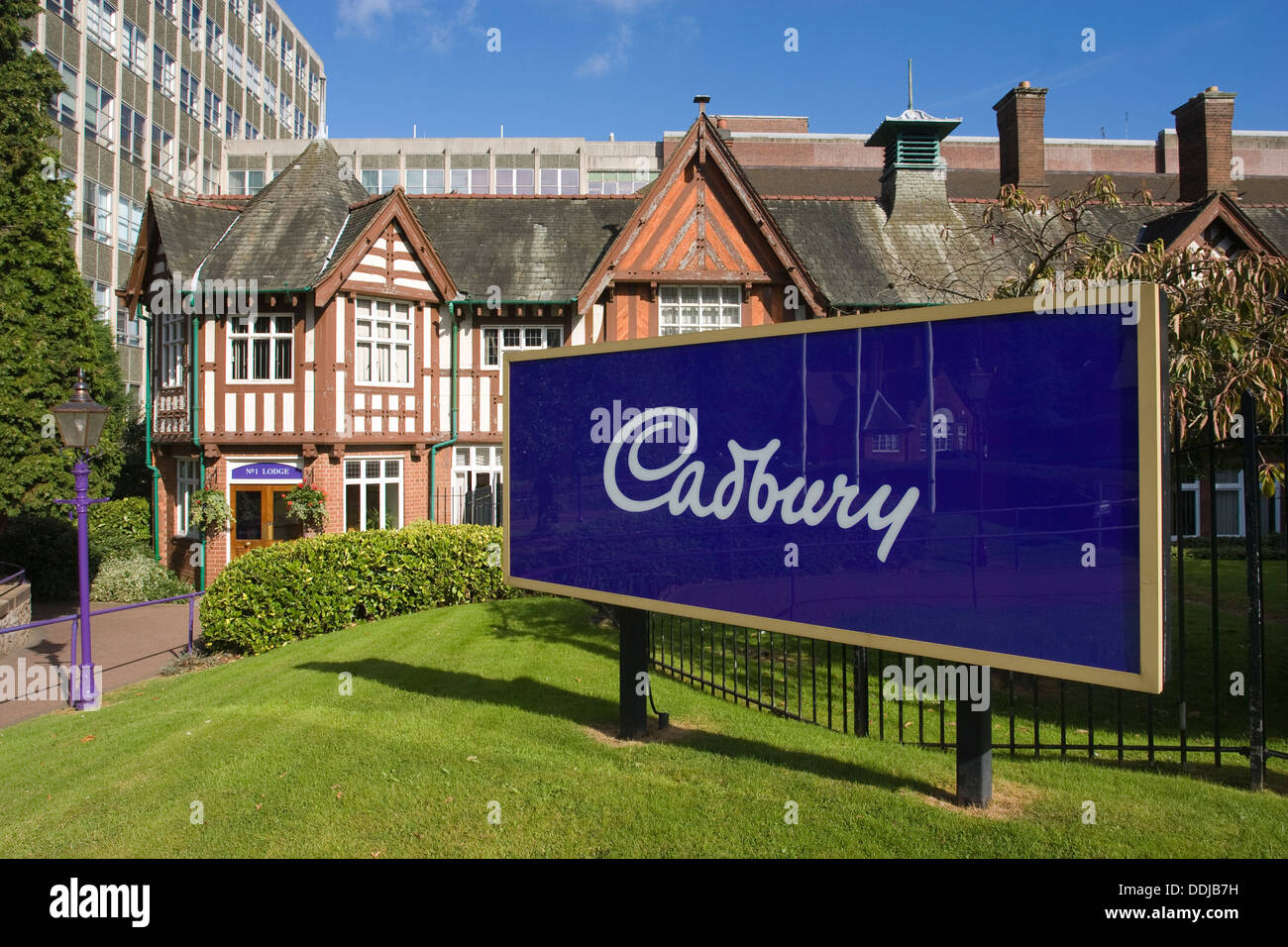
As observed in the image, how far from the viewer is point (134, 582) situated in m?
20.4

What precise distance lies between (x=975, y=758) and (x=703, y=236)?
17.1 metres

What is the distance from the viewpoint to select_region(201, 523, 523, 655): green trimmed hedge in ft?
46.6

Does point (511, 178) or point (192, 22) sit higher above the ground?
point (192, 22)

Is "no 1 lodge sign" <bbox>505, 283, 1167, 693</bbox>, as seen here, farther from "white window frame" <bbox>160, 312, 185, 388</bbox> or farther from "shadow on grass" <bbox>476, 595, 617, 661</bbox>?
"white window frame" <bbox>160, 312, 185, 388</bbox>

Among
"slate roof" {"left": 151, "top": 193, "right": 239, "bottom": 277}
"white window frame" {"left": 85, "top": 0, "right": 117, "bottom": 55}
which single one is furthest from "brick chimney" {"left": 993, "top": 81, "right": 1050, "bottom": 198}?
"white window frame" {"left": 85, "top": 0, "right": 117, "bottom": 55}

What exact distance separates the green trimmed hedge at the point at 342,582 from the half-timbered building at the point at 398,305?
4028 millimetres

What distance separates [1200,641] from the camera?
40.4 feet

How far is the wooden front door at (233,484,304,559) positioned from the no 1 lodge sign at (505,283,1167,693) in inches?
618

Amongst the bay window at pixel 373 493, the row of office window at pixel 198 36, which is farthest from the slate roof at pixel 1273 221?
the row of office window at pixel 198 36

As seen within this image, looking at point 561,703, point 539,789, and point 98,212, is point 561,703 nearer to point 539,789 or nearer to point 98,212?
point 539,789

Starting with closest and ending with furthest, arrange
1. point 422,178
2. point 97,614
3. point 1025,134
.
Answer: point 97,614 → point 1025,134 → point 422,178

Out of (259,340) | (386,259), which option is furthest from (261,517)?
(386,259)

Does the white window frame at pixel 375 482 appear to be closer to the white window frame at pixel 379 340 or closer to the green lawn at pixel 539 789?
the white window frame at pixel 379 340
